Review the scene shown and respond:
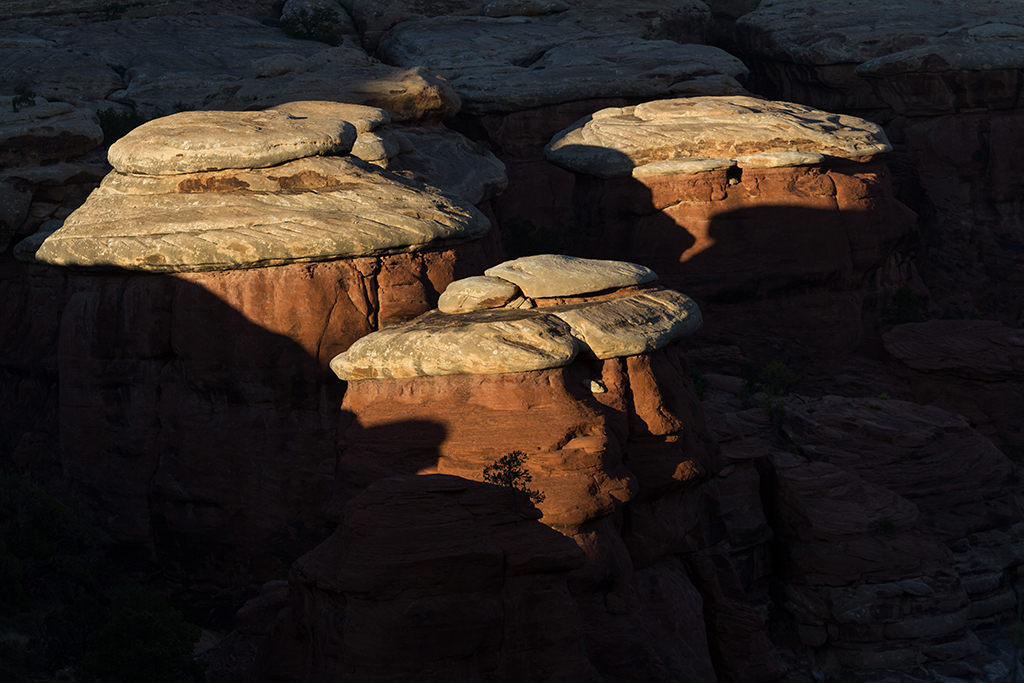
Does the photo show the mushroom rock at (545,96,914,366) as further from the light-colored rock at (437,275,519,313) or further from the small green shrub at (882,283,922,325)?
the light-colored rock at (437,275,519,313)

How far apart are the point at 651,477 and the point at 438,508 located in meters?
3.80

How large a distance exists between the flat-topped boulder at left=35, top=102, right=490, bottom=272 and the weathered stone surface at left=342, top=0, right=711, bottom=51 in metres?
18.1

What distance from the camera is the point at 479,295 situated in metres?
11.8

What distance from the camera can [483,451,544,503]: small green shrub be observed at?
9547mm

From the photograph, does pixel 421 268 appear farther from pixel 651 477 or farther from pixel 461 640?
pixel 461 640

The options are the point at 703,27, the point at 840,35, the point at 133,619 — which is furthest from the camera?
the point at 703,27

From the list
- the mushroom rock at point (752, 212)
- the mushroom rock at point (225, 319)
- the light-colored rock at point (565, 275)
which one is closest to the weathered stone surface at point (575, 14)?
the mushroom rock at point (752, 212)

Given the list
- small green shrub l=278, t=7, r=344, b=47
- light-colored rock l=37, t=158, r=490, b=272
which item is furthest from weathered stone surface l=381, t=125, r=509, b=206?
small green shrub l=278, t=7, r=344, b=47

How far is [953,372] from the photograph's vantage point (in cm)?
1959

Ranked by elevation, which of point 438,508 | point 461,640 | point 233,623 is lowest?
point 233,623

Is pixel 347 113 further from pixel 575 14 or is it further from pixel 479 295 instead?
pixel 575 14

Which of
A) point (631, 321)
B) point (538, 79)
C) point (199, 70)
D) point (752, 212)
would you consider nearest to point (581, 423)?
point (631, 321)

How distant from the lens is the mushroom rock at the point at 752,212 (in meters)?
20.1

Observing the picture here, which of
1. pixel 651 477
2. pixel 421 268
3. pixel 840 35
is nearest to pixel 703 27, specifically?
pixel 840 35
